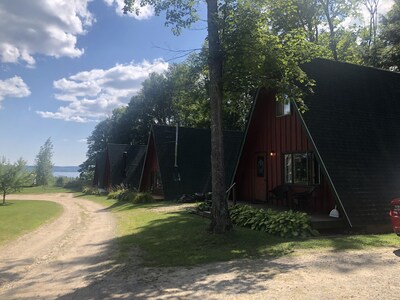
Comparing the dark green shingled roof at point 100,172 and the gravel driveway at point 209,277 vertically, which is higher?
the dark green shingled roof at point 100,172

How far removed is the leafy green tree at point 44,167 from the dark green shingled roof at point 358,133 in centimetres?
5341

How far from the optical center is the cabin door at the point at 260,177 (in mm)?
17766

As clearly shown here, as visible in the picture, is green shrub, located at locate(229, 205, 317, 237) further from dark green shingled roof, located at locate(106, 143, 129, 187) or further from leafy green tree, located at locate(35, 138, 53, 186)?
leafy green tree, located at locate(35, 138, 53, 186)

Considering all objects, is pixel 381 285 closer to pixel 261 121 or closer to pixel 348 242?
pixel 348 242

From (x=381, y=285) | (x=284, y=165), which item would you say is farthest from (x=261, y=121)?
(x=381, y=285)

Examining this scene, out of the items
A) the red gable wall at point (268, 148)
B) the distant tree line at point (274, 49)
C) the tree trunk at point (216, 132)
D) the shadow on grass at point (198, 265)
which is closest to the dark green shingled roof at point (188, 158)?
Result: the distant tree line at point (274, 49)

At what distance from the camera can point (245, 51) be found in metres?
11.1

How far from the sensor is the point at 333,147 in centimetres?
1303

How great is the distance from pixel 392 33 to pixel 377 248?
23.8 meters

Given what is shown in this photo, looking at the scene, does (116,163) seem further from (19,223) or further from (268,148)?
(268,148)

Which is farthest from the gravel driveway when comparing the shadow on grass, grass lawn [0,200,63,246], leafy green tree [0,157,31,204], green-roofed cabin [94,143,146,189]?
green-roofed cabin [94,143,146,189]

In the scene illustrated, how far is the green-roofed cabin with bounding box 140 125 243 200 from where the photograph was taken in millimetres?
25781

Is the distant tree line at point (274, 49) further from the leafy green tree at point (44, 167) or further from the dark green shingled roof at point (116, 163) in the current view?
the leafy green tree at point (44, 167)

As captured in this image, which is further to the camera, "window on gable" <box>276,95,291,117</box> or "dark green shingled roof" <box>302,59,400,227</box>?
"window on gable" <box>276,95,291,117</box>
